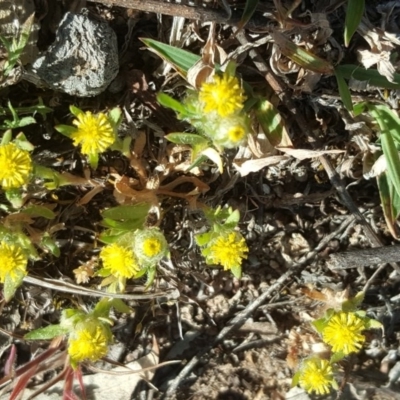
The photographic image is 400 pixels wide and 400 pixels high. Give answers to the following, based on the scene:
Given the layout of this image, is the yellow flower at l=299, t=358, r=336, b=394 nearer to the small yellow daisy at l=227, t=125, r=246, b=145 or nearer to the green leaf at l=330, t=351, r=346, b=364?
the green leaf at l=330, t=351, r=346, b=364

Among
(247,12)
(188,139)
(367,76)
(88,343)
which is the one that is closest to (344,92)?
(367,76)

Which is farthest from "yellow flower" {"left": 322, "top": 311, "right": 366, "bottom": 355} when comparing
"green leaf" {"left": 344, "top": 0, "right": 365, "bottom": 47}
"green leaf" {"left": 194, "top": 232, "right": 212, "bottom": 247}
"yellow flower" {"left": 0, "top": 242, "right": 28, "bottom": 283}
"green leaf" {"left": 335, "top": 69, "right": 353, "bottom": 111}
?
"yellow flower" {"left": 0, "top": 242, "right": 28, "bottom": 283}

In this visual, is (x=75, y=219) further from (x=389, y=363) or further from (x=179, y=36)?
(x=389, y=363)

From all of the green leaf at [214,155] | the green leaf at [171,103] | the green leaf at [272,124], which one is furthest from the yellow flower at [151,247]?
the green leaf at [272,124]

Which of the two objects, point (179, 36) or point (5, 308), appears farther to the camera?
point (5, 308)

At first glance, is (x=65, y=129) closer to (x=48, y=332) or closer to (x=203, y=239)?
(x=203, y=239)

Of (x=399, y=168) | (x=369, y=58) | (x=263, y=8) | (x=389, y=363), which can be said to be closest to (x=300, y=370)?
(x=389, y=363)
